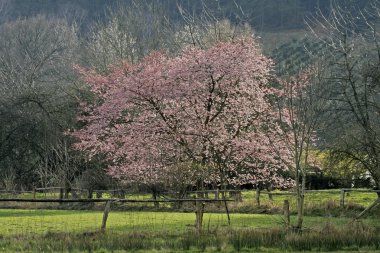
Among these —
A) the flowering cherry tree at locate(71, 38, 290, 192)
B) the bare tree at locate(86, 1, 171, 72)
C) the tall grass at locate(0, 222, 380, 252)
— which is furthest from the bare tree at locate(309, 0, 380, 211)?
the bare tree at locate(86, 1, 171, 72)

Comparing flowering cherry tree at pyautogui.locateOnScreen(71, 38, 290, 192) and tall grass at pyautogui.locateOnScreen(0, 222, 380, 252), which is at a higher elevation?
flowering cherry tree at pyautogui.locateOnScreen(71, 38, 290, 192)

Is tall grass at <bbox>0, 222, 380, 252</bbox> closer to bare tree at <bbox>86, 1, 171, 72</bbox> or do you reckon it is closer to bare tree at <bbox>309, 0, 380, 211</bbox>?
bare tree at <bbox>309, 0, 380, 211</bbox>

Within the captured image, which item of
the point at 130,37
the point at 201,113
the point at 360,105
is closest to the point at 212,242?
the point at 201,113

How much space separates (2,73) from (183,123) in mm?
47565

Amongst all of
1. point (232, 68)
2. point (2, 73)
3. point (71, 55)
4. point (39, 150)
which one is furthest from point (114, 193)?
point (71, 55)

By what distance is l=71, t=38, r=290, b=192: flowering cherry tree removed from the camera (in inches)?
1021

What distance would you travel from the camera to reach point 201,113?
26.6 m

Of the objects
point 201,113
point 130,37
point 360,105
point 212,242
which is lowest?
point 212,242

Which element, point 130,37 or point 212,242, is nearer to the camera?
point 212,242

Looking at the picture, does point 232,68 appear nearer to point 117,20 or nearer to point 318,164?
point 318,164

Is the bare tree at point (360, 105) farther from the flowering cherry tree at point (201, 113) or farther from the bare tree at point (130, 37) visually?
the bare tree at point (130, 37)

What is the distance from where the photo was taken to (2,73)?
68188 millimetres

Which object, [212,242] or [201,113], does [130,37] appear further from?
[212,242]

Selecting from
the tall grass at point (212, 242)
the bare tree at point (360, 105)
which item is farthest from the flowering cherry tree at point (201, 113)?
the tall grass at point (212, 242)
